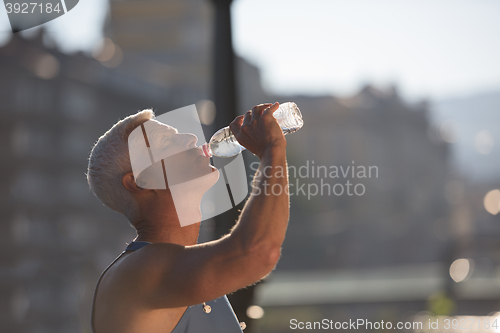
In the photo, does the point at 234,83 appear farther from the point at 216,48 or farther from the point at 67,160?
the point at 67,160

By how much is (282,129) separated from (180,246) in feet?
1.21

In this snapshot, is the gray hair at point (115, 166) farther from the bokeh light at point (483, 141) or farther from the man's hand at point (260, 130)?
the bokeh light at point (483, 141)

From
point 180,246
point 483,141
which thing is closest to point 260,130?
point 180,246

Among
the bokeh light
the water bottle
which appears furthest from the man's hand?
the bokeh light

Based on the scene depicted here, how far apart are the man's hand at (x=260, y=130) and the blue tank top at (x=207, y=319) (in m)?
0.24

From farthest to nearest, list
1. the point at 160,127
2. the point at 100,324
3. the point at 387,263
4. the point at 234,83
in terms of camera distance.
Result: 1. the point at 387,263
2. the point at 234,83
3. the point at 160,127
4. the point at 100,324

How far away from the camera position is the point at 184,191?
0.64 meters

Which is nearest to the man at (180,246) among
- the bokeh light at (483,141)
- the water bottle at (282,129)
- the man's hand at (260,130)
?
the man's hand at (260,130)

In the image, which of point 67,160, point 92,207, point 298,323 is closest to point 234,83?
point 298,323

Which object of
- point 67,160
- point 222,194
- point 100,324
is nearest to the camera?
Answer: point 100,324

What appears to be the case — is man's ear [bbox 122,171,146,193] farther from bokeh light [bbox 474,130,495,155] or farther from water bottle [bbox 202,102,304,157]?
bokeh light [bbox 474,130,495,155]

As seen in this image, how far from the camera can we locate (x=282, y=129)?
794 millimetres

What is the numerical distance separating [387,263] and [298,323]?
3133 cm

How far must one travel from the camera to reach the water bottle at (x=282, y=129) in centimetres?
85
